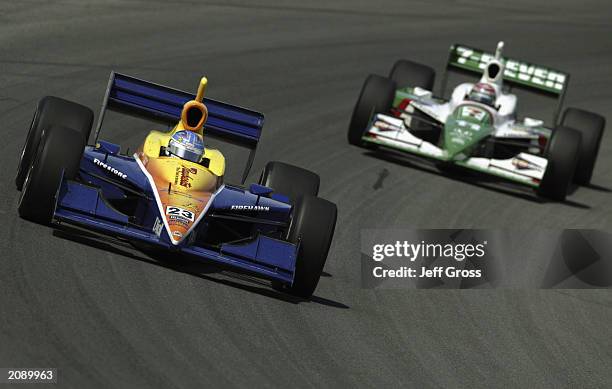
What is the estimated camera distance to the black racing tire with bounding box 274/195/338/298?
13.2 m

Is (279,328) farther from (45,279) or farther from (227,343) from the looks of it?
(45,279)

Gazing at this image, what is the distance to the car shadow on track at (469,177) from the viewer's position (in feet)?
67.2

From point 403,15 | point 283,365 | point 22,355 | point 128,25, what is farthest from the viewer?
point 403,15

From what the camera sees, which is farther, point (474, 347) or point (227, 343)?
point (474, 347)

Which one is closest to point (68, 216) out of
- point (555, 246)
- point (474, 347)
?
point (474, 347)

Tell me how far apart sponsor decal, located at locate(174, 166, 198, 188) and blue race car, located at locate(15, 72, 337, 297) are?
1 cm

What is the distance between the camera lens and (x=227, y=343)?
11883 mm

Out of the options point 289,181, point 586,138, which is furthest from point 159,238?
point 586,138

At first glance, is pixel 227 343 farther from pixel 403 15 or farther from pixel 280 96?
pixel 403 15

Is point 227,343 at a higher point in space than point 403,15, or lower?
lower

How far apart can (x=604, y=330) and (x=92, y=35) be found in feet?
42.6

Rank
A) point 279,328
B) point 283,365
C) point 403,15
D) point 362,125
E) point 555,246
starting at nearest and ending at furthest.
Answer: point 283,365 → point 279,328 → point 555,246 → point 362,125 → point 403,15

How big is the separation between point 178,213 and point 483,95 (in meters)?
9.40

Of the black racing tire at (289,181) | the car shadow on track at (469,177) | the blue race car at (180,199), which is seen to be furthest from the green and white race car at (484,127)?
the blue race car at (180,199)
